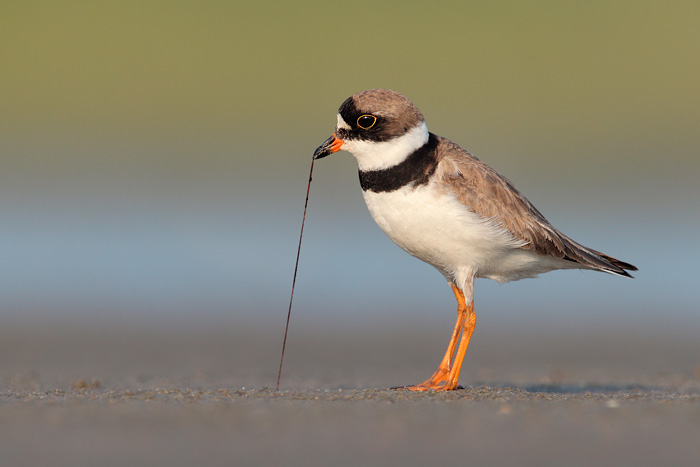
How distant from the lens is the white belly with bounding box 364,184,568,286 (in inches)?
244

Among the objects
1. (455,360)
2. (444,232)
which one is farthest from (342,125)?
(455,360)

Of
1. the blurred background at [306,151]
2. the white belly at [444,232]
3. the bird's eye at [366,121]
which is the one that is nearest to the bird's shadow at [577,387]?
the white belly at [444,232]

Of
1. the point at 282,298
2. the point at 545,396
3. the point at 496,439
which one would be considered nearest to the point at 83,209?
the point at 282,298

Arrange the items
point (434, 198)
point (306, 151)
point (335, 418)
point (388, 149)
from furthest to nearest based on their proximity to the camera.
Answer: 1. point (306, 151)
2. point (388, 149)
3. point (434, 198)
4. point (335, 418)

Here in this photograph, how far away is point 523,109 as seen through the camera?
63.6 ft

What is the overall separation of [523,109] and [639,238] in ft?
21.7

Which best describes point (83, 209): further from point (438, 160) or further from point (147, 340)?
point (438, 160)

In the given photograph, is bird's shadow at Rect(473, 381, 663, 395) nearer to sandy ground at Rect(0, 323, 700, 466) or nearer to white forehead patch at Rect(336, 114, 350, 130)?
sandy ground at Rect(0, 323, 700, 466)

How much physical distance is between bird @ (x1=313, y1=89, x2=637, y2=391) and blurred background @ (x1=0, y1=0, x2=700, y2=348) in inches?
159

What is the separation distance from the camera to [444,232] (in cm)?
625

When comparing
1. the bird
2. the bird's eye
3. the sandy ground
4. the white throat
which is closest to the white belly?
the bird

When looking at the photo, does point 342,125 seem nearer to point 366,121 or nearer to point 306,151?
point 366,121

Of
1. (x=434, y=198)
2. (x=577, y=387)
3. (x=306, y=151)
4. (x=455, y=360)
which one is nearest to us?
(x=434, y=198)

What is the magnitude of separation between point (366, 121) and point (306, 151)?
11.0 m
